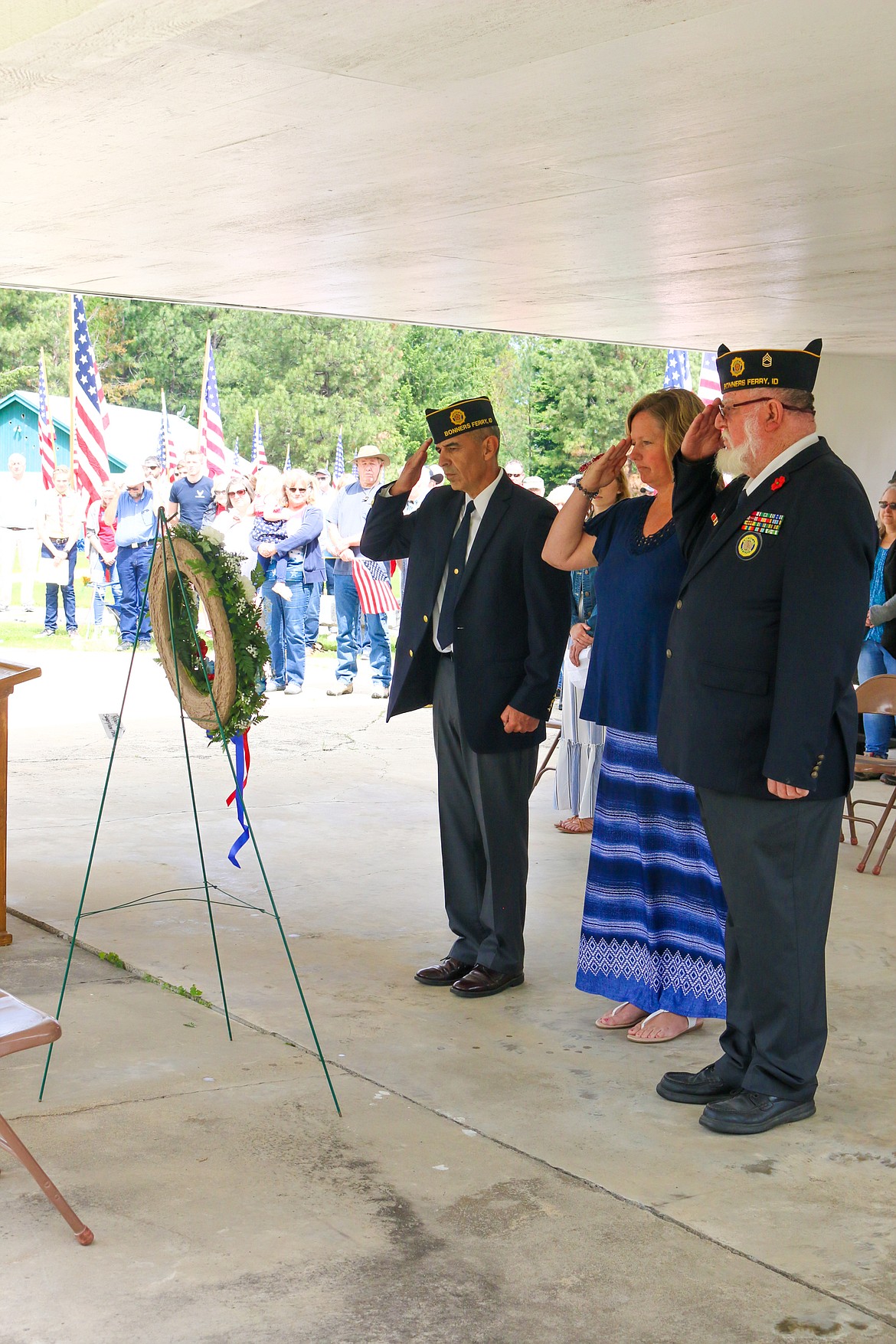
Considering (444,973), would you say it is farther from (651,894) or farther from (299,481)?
(299,481)

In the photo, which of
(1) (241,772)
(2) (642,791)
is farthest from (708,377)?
(1) (241,772)

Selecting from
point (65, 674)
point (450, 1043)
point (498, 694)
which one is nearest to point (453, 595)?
point (498, 694)

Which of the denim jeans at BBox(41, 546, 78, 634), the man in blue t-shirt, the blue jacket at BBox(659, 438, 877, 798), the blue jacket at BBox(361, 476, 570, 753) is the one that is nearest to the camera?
the blue jacket at BBox(659, 438, 877, 798)

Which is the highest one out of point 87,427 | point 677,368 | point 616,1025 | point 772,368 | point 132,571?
point 677,368

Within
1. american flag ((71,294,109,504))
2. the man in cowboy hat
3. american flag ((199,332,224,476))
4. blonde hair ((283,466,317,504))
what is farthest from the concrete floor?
american flag ((199,332,224,476))

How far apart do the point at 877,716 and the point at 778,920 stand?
19.0ft

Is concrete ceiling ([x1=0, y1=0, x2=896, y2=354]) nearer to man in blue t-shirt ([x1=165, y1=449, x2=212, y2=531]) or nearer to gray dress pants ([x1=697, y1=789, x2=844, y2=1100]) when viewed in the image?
gray dress pants ([x1=697, y1=789, x2=844, y2=1100])

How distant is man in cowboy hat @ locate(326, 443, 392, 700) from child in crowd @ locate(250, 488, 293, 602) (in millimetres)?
452

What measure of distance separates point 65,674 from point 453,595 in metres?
9.71

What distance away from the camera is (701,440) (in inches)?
161

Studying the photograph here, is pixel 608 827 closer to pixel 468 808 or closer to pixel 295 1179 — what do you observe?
pixel 468 808

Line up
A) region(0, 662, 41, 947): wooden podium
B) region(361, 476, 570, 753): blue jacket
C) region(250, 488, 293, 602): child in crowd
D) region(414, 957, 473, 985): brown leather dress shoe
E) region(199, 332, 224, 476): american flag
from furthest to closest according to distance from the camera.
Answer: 1. region(199, 332, 224, 476): american flag
2. region(250, 488, 293, 602): child in crowd
3. region(0, 662, 41, 947): wooden podium
4. region(414, 957, 473, 985): brown leather dress shoe
5. region(361, 476, 570, 753): blue jacket

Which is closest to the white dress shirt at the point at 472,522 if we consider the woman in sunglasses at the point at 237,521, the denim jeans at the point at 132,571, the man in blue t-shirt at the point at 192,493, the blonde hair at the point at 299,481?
the blonde hair at the point at 299,481

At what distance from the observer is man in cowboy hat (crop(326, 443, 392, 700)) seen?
13.2 metres
